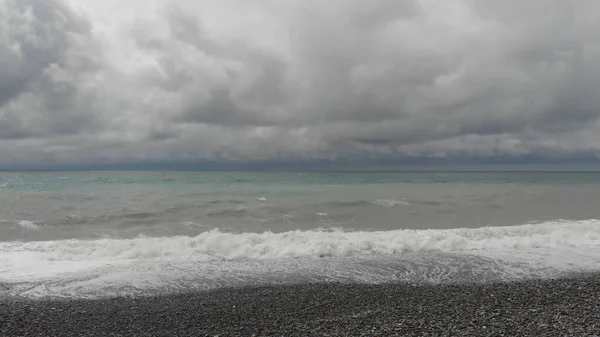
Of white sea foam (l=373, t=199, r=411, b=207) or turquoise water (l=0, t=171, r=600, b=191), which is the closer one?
white sea foam (l=373, t=199, r=411, b=207)

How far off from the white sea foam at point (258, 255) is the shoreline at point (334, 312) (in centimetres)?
160

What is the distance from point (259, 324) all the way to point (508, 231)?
16368 mm

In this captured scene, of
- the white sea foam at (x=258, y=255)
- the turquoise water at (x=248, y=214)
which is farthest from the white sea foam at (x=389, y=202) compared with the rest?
the white sea foam at (x=258, y=255)

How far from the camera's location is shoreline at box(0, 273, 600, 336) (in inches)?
284

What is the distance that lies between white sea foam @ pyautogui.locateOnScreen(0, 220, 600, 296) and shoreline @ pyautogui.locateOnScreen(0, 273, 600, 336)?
1602 millimetres

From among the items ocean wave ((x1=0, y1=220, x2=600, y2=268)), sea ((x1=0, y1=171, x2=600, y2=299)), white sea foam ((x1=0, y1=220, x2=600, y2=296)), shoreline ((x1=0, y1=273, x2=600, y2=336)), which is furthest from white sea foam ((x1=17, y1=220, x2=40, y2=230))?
shoreline ((x1=0, y1=273, x2=600, y2=336))

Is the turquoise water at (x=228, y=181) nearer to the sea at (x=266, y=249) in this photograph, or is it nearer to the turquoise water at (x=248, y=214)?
the turquoise water at (x=248, y=214)

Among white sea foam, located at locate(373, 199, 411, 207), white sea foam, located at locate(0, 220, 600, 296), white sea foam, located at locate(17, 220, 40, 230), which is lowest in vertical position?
white sea foam, located at locate(17, 220, 40, 230)

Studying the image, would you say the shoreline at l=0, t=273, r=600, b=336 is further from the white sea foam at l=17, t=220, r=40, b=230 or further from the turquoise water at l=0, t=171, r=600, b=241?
the white sea foam at l=17, t=220, r=40, b=230

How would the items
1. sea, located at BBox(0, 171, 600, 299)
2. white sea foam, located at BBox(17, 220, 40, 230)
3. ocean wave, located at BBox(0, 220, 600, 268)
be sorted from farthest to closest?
white sea foam, located at BBox(17, 220, 40, 230) < ocean wave, located at BBox(0, 220, 600, 268) < sea, located at BBox(0, 171, 600, 299)

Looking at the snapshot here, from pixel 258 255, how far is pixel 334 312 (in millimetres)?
7524

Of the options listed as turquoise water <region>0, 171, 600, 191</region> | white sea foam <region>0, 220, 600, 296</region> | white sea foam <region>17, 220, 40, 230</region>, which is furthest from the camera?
turquoise water <region>0, 171, 600, 191</region>

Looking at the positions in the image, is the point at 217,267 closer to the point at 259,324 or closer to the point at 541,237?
the point at 259,324

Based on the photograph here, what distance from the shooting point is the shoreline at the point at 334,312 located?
284 inches
